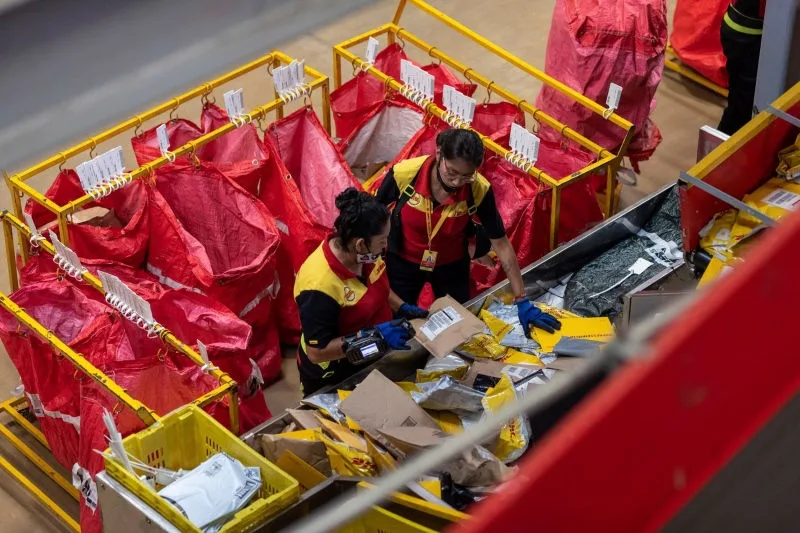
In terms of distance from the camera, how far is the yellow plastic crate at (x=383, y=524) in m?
3.95

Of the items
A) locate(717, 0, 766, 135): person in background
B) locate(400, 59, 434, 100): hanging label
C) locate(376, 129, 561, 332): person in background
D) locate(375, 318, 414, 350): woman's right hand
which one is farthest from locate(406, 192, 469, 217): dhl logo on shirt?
locate(717, 0, 766, 135): person in background

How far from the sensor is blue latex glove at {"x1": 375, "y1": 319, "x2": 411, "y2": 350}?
476 centimetres

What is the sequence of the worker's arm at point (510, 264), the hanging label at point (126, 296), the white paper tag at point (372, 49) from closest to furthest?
the hanging label at point (126, 296) < the worker's arm at point (510, 264) < the white paper tag at point (372, 49)

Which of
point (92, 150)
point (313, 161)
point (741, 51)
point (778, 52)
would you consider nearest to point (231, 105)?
point (313, 161)

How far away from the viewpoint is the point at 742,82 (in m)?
7.22

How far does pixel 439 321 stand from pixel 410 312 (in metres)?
0.31

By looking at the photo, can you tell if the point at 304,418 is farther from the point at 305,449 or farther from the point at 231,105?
the point at 231,105

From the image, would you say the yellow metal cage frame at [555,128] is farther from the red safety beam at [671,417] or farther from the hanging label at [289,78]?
the red safety beam at [671,417]

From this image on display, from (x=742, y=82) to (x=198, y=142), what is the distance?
132 inches

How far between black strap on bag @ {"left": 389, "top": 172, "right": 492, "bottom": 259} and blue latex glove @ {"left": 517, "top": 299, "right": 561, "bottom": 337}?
42 cm

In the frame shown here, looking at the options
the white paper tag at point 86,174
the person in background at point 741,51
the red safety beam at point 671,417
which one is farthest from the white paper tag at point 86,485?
the person in background at point 741,51

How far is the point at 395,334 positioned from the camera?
188 inches

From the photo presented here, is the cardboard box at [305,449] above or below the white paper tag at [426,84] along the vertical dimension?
below

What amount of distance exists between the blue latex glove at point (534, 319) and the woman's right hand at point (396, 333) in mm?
645
